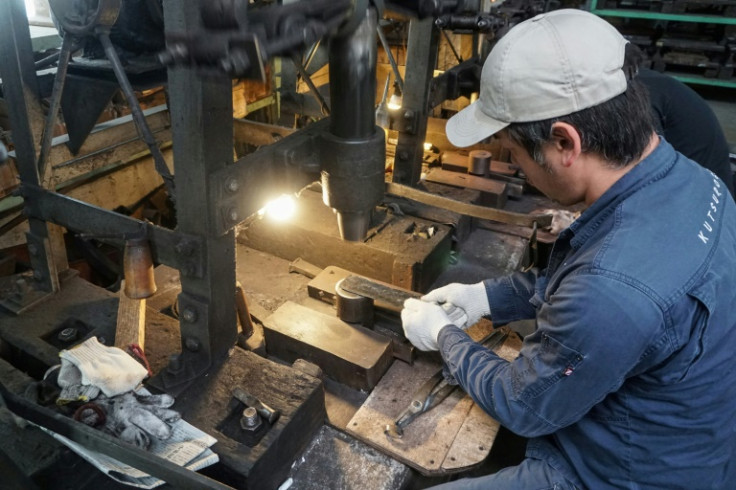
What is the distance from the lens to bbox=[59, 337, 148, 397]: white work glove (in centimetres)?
170

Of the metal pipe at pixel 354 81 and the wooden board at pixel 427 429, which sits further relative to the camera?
the wooden board at pixel 427 429

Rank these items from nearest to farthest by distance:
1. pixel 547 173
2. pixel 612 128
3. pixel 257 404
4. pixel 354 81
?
pixel 612 128 → pixel 547 173 → pixel 354 81 → pixel 257 404

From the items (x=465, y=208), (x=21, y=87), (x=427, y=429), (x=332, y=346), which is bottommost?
(x=427, y=429)

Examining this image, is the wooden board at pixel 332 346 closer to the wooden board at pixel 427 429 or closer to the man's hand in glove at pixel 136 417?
the wooden board at pixel 427 429

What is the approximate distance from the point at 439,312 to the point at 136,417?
106 centimetres

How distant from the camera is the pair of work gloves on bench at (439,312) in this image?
197cm

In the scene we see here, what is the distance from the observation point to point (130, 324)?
2027mm

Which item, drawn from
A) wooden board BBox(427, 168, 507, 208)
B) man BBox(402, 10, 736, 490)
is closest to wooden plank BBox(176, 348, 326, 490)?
man BBox(402, 10, 736, 490)

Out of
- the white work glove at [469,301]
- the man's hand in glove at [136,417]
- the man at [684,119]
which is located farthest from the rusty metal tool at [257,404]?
the man at [684,119]

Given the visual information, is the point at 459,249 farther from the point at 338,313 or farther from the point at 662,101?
the point at 662,101

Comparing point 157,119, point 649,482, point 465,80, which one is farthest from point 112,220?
point 465,80

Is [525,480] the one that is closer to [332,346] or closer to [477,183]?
[332,346]

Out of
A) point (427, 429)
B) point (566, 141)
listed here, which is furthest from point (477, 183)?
point (566, 141)

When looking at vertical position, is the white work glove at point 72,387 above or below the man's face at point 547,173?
below
